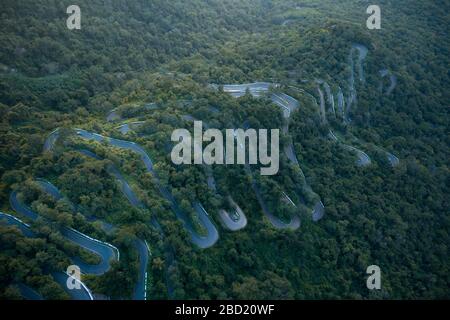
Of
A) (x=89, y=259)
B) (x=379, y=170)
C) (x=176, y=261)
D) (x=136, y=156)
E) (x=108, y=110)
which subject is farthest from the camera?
(x=379, y=170)

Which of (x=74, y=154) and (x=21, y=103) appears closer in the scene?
(x=74, y=154)

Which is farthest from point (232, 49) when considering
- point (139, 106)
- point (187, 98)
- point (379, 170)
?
point (379, 170)

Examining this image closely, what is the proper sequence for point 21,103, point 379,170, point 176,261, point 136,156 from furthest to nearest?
point 379,170 → point 21,103 → point 136,156 → point 176,261

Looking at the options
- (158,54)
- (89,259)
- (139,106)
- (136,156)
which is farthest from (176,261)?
(158,54)

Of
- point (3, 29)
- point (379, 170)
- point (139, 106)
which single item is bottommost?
point (379, 170)

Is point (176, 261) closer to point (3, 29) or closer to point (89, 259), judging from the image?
point (89, 259)

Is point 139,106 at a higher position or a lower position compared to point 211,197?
higher

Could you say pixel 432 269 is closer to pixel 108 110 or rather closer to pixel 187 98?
pixel 187 98
